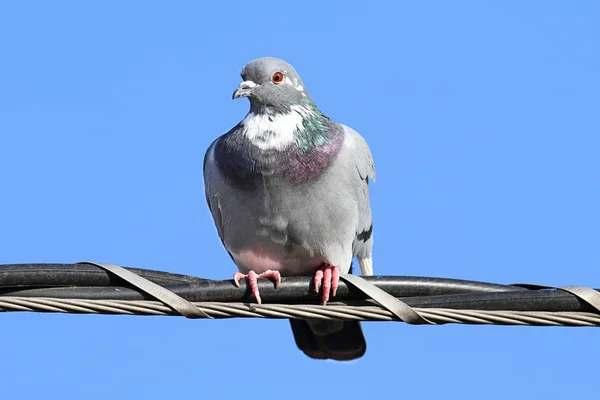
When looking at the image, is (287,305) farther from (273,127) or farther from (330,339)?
(330,339)

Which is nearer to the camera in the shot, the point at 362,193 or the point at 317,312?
the point at 317,312

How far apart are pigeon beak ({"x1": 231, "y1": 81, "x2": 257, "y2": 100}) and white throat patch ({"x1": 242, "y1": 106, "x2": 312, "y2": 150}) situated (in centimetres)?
17

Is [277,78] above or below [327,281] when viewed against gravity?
above

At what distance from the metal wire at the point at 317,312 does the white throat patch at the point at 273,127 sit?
2.80 metres

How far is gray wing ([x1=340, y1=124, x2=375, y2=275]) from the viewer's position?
8.30 m

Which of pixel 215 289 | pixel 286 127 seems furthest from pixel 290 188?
pixel 215 289

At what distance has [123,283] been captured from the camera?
17.9ft

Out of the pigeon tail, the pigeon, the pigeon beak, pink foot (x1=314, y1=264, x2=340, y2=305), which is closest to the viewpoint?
pink foot (x1=314, y1=264, x2=340, y2=305)

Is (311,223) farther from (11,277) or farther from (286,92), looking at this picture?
(11,277)

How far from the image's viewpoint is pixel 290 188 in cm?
786

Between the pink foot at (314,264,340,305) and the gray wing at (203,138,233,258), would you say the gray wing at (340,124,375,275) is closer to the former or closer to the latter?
the gray wing at (203,138,233,258)

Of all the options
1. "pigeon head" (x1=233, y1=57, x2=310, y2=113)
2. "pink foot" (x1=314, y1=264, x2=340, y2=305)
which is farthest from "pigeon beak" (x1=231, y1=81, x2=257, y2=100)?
"pink foot" (x1=314, y1=264, x2=340, y2=305)

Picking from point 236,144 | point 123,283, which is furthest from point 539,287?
point 236,144

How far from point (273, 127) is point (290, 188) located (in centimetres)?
54
